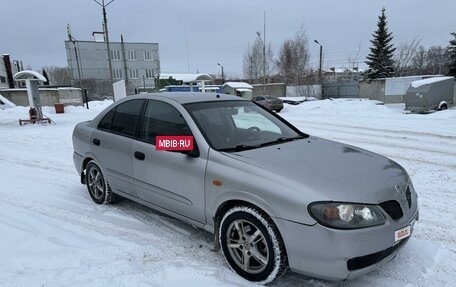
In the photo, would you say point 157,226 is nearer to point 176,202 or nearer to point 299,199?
point 176,202

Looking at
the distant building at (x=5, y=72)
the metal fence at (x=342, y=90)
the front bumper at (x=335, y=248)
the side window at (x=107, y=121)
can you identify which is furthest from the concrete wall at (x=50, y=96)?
the front bumper at (x=335, y=248)

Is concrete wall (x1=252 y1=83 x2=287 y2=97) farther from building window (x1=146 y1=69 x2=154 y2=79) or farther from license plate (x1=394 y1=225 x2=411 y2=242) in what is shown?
building window (x1=146 y1=69 x2=154 y2=79)

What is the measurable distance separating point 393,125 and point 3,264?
13.4 meters

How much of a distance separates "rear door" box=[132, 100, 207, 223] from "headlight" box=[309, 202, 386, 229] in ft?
3.92

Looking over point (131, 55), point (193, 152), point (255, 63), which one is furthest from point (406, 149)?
point (131, 55)

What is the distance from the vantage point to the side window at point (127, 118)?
4219 millimetres

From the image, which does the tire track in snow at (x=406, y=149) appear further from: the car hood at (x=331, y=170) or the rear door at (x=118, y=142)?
the rear door at (x=118, y=142)

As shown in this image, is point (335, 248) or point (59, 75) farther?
point (59, 75)

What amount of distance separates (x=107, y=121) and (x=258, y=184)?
2.81 m

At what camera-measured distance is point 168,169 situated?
11.8ft

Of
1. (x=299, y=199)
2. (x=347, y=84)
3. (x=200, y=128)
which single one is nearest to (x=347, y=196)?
(x=299, y=199)

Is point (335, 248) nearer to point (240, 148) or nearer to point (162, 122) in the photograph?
point (240, 148)

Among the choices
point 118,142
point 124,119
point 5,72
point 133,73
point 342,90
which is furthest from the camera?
point 133,73

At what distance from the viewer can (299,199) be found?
2576mm
